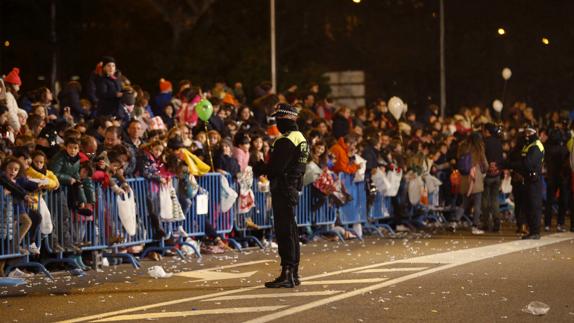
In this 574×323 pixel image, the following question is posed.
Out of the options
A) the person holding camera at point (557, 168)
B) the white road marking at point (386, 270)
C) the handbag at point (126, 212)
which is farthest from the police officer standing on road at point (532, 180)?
the handbag at point (126, 212)

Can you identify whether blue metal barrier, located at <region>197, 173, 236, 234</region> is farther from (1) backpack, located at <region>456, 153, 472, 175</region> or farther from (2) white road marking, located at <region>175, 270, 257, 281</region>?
(1) backpack, located at <region>456, 153, 472, 175</region>

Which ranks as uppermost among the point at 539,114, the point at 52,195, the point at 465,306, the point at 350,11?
the point at 350,11

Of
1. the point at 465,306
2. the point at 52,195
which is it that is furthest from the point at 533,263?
the point at 52,195

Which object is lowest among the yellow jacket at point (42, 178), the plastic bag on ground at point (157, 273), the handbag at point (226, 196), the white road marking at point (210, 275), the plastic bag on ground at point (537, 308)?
the plastic bag on ground at point (537, 308)

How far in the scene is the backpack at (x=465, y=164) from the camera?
82.8 feet

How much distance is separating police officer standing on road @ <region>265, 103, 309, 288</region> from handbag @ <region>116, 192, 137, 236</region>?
12.0 ft

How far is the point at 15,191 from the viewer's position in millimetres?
16094

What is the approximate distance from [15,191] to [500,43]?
125 feet

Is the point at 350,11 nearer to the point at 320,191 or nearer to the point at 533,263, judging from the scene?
the point at 320,191

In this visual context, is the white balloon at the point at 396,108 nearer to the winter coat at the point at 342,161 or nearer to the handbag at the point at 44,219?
the winter coat at the point at 342,161

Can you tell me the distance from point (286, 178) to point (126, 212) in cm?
383

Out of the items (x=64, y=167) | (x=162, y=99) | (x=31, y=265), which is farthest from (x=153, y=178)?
(x=162, y=99)

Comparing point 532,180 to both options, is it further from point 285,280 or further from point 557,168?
point 285,280

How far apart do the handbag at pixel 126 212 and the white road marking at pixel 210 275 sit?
1448 mm
